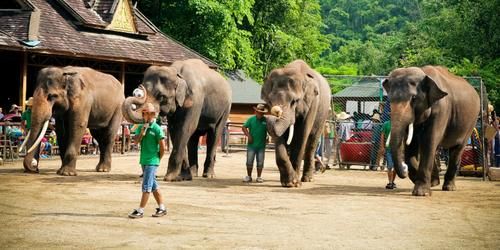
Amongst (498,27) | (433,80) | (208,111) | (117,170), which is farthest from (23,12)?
(498,27)

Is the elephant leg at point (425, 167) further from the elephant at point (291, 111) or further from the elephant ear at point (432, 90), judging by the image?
the elephant at point (291, 111)

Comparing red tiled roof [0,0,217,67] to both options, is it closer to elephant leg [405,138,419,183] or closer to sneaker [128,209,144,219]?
elephant leg [405,138,419,183]

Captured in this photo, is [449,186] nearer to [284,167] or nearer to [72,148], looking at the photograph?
[284,167]

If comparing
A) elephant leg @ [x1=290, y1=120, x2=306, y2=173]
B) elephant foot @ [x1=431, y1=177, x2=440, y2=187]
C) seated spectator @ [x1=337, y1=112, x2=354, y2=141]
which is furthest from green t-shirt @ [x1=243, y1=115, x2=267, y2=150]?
seated spectator @ [x1=337, y1=112, x2=354, y2=141]

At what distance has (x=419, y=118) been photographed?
46.0ft

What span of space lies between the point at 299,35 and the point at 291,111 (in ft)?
148

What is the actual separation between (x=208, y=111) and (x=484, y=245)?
9.29 meters

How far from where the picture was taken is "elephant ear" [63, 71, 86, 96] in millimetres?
16547

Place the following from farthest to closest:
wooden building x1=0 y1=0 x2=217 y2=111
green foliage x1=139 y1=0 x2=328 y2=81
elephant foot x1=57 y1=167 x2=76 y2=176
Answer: green foliage x1=139 y1=0 x2=328 y2=81, wooden building x1=0 y1=0 x2=217 y2=111, elephant foot x1=57 y1=167 x2=76 y2=176

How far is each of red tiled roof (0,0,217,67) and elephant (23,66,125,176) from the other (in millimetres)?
7368

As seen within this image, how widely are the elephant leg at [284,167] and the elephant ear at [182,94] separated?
2.26 meters

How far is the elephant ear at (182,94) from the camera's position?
15031 millimetres

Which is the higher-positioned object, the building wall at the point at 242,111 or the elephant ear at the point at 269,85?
the elephant ear at the point at 269,85

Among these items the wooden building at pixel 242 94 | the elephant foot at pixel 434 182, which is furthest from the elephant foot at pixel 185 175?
the wooden building at pixel 242 94
